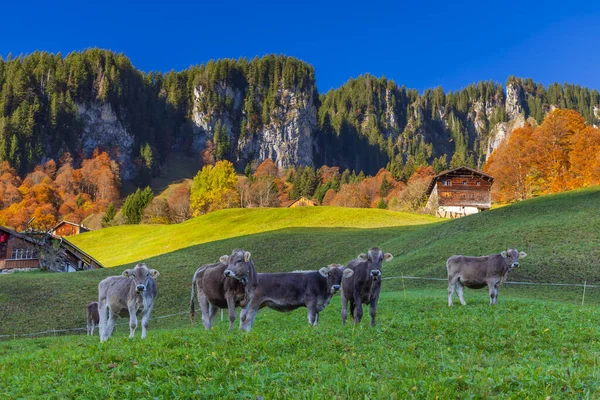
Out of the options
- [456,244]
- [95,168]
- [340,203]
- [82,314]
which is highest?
[95,168]

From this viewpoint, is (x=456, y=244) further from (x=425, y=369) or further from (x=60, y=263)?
(x=60, y=263)

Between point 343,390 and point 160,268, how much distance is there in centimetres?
4379

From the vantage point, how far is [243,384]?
25.5ft

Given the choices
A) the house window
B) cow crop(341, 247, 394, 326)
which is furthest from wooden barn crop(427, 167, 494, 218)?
cow crop(341, 247, 394, 326)

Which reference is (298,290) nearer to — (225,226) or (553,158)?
(225,226)

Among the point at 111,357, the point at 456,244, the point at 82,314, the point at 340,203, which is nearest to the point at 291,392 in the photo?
the point at 111,357

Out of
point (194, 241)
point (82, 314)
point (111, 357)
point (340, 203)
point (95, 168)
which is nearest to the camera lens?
point (111, 357)

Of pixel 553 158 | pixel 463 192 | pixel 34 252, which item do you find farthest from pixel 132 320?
pixel 463 192

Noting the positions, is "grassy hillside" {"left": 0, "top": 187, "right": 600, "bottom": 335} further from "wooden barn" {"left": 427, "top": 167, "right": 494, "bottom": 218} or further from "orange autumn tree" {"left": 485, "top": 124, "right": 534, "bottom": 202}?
"orange autumn tree" {"left": 485, "top": 124, "right": 534, "bottom": 202}

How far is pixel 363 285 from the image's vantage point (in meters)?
16.5

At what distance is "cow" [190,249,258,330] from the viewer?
1566cm

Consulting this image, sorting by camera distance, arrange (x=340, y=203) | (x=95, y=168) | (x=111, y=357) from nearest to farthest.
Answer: (x=111, y=357), (x=340, y=203), (x=95, y=168)

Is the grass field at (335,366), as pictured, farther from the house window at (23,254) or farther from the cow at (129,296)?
the house window at (23,254)

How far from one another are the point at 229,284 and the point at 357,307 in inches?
169
